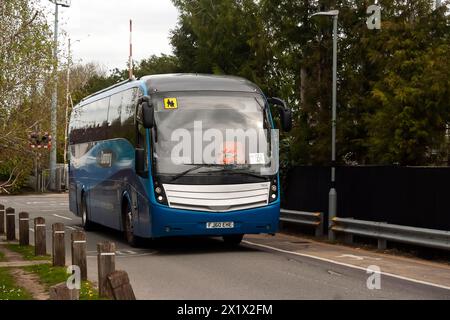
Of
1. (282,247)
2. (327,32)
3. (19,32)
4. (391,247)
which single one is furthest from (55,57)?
(327,32)

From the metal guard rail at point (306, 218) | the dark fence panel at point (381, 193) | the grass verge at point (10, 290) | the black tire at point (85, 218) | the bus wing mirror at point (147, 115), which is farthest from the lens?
the black tire at point (85, 218)

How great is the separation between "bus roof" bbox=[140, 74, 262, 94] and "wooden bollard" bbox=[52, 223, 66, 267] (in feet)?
12.5

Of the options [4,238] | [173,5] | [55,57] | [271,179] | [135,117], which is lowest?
[4,238]

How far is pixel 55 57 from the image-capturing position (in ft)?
55.4

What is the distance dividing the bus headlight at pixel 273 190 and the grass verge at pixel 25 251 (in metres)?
4.54

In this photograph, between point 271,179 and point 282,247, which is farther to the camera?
point 282,247

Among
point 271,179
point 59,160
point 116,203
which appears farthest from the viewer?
point 59,160

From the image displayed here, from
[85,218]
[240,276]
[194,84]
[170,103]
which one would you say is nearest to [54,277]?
[240,276]

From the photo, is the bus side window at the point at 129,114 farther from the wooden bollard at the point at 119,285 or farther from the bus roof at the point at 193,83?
the wooden bollard at the point at 119,285

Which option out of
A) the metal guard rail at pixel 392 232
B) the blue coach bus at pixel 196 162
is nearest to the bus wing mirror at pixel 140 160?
the blue coach bus at pixel 196 162

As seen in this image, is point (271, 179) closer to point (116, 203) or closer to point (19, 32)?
point (116, 203)

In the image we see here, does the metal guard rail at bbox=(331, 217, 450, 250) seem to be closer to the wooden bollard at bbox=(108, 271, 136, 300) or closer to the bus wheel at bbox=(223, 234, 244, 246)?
the bus wheel at bbox=(223, 234, 244, 246)

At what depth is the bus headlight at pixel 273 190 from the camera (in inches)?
663

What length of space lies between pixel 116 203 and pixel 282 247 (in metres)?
3.99
